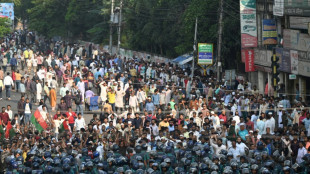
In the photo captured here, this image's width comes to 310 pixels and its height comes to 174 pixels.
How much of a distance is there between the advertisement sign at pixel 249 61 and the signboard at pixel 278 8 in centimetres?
332

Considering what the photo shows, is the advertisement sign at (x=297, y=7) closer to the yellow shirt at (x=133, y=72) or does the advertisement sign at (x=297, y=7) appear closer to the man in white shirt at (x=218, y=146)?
the yellow shirt at (x=133, y=72)

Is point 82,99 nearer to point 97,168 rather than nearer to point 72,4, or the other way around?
point 97,168

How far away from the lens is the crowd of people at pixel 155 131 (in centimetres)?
2098

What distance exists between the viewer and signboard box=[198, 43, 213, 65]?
38.5 meters

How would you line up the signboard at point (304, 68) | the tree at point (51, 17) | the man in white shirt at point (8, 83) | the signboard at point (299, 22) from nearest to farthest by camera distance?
1. the signboard at point (304, 68)
2. the man in white shirt at point (8, 83)
3. the signboard at point (299, 22)
4. the tree at point (51, 17)

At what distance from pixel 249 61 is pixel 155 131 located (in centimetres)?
1462

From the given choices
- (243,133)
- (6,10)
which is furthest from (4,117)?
(6,10)

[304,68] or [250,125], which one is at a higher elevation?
[304,68]

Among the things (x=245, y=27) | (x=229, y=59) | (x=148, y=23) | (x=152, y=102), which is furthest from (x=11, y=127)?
(x=148, y=23)

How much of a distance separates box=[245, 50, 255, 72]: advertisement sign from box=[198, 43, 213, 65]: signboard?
2.11m

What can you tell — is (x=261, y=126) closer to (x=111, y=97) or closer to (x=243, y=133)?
(x=243, y=133)

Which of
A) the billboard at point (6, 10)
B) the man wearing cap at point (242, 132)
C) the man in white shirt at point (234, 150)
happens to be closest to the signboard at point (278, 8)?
the man wearing cap at point (242, 132)

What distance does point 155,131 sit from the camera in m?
26.0

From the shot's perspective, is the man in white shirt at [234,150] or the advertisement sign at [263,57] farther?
the advertisement sign at [263,57]
